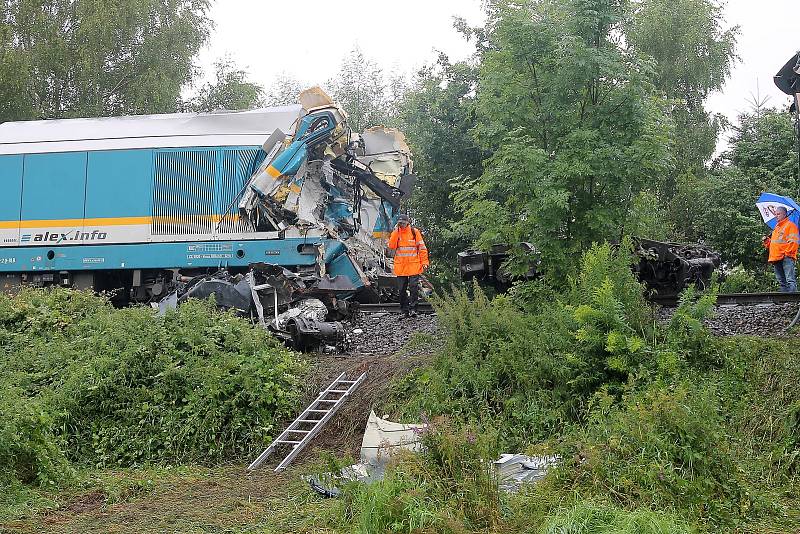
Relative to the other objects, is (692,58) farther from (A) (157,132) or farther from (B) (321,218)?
(A) (157,132)

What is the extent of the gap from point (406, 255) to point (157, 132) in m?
6.01

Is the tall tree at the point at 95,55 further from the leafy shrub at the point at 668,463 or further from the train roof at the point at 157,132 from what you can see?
the leafy shrub at the point at 668,463

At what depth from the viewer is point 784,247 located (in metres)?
11.7

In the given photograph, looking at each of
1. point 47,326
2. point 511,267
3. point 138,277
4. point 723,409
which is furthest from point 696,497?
point 138,277

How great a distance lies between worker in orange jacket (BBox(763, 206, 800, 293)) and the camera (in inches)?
456

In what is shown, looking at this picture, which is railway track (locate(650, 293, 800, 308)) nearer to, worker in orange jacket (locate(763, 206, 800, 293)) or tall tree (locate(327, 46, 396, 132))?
worker in orange jacket (locate(763, 206, 800, 293))

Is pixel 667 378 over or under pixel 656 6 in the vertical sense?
under

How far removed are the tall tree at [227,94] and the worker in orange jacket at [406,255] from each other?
1606cm

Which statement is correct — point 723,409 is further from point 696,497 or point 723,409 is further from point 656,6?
point 656,6

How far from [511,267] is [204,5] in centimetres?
1985

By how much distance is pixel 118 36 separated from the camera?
84.2 ft

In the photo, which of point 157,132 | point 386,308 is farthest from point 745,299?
point 157,132

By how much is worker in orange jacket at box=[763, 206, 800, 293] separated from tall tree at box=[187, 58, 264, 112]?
753 inches

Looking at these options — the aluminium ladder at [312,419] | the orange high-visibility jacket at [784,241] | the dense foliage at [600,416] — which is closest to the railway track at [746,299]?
the orange high-visibility jacket at [784,241]
